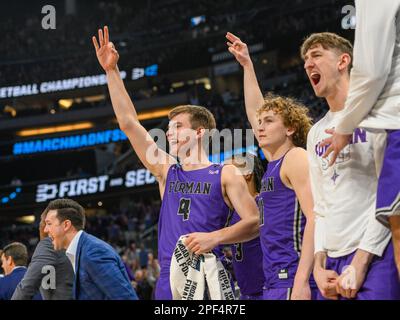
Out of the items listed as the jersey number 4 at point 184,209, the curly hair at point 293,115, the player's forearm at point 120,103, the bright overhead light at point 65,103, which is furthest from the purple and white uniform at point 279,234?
the bright overhead light at point 65,103

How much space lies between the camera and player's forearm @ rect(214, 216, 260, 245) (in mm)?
3789

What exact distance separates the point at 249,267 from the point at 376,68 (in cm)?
239

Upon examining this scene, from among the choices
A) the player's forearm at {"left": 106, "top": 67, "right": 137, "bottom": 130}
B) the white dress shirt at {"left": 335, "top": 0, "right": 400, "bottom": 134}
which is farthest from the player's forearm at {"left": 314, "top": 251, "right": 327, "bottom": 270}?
the player's forearm at {"left": 106, "top": 67, "right": 137, "bottom": 130}

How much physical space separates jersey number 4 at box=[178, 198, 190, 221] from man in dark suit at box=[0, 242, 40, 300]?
9.65ft

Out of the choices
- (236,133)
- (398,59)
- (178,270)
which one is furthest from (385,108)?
(236,133)

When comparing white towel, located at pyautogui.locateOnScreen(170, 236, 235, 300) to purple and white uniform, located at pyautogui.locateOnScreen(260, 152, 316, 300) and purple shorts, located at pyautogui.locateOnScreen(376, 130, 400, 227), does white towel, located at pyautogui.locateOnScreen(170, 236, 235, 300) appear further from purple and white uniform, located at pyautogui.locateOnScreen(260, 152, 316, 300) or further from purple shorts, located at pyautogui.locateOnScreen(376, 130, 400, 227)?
purple shorts, located at pyautogui.locateOnScreen(376, 130, 400, 227)

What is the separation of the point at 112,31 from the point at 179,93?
6728 mm

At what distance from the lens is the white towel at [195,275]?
365 centimetres

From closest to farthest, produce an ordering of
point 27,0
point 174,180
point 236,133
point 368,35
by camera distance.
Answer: point 368,35 → point 174,180 → point 236,133 → point 27,0

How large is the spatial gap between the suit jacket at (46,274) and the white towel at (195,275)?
1505 millimetres

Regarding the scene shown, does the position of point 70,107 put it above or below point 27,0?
below

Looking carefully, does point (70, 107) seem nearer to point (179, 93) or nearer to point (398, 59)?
point (179, 93)

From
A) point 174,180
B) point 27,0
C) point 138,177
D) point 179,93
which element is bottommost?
point 174,180

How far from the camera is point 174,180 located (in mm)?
4195
